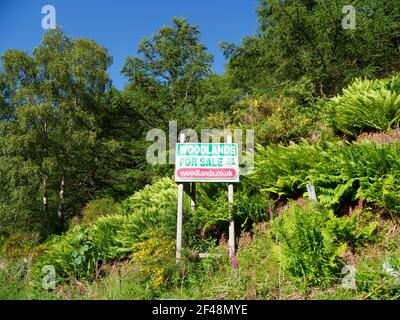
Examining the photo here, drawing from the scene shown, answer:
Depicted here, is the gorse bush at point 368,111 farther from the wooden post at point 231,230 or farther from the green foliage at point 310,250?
the green foliage at point 310,250

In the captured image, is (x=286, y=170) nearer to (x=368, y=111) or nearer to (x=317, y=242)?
(x=317, y=242)

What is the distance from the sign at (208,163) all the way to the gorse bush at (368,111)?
3449 millimetres

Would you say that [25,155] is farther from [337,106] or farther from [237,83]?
[337,106]

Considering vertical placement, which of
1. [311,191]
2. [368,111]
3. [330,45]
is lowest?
[311,191]

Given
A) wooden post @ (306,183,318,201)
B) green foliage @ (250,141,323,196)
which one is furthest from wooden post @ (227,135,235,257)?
wooden post @ (306,183,318,201)

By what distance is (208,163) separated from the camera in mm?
6574

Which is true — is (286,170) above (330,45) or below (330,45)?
below

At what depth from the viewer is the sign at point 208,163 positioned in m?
6.54

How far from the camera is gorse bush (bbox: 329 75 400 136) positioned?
780 cm

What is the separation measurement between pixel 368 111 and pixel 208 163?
4.03 meters

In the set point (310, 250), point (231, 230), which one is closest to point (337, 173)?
point (310, 250)
